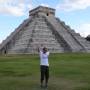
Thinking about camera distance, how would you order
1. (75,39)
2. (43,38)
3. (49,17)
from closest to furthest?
1. (43,38)
2. (75,39)
3. (49,17)

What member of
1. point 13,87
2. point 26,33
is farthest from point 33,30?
point 13,87

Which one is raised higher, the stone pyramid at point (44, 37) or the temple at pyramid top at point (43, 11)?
the temple at pyramid top at point (43, 11)

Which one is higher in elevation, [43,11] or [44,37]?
[43,11]

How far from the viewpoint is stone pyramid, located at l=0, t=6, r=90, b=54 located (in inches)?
3285

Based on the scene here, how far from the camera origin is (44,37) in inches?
3423

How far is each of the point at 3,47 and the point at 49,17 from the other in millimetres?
20381

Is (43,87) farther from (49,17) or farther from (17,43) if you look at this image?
(49,17)

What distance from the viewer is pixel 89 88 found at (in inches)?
626

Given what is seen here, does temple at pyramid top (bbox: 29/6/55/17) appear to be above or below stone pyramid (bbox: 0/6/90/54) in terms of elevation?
above

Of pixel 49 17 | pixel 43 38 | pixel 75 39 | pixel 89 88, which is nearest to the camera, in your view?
pixel 89 88

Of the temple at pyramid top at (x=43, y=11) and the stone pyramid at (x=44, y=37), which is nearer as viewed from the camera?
the stone pyramid at (x=44, y=37)

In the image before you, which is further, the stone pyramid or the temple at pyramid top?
the temple at pyramid top

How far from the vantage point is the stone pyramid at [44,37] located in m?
83.4

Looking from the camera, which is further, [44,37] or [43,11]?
[43,11]
